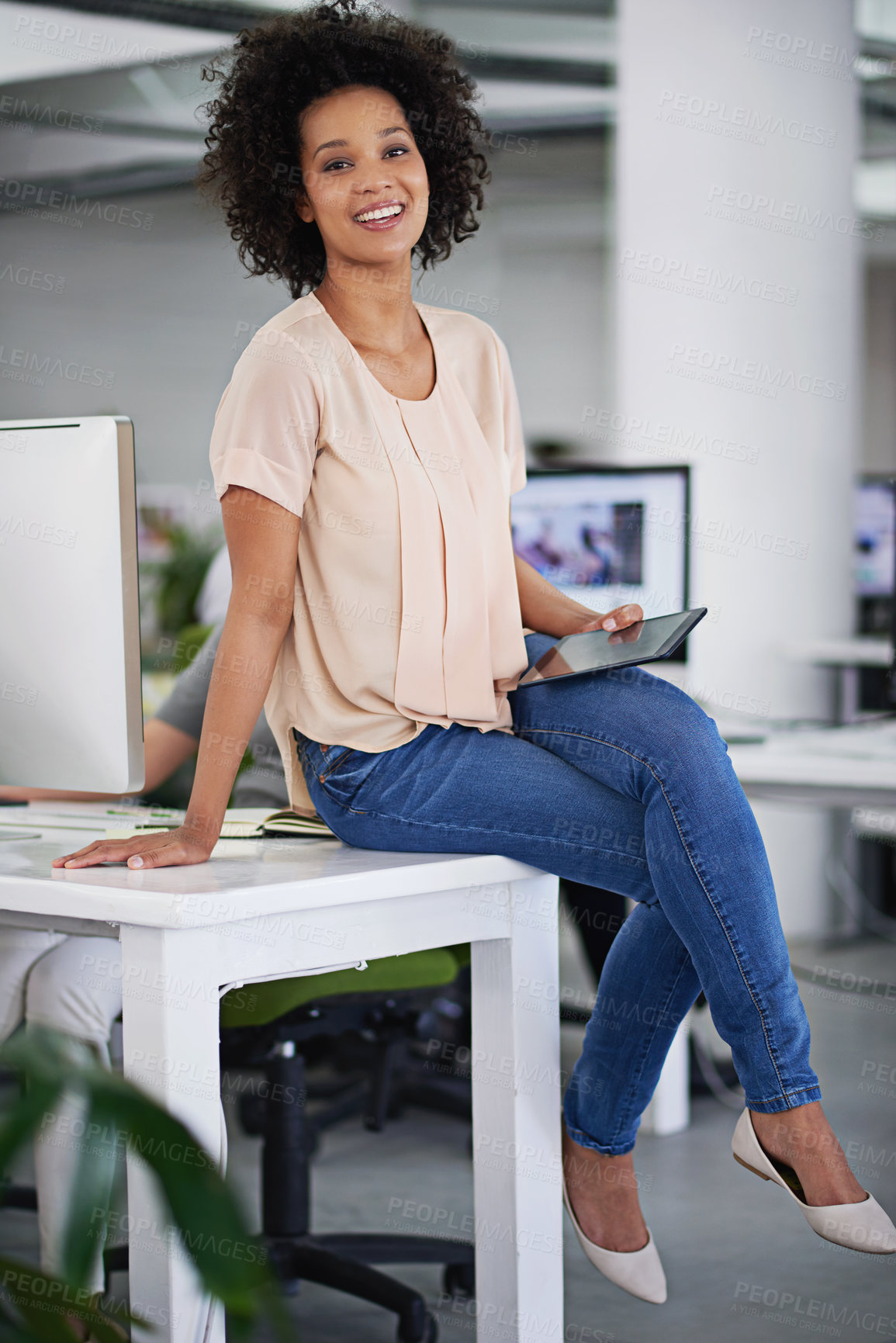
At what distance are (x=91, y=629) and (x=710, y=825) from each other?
682 mm

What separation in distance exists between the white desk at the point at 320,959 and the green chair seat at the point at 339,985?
0.37 meters

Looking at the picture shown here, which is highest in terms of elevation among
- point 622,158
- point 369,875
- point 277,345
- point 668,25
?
point 668,25

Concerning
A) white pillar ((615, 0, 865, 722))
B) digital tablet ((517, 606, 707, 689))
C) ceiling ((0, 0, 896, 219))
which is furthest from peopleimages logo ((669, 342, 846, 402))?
digital tablet ((517, 606, 707, 689))

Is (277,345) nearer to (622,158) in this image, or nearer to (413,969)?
(413,969)

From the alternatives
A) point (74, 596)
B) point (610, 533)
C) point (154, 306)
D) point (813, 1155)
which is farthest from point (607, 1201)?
point (154, 306)

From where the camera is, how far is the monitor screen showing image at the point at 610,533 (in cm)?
293

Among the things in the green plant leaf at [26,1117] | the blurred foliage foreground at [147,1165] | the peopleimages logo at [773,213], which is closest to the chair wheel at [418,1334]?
the blurred foliage foreground at [147,1165]

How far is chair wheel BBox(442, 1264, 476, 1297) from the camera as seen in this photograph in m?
2.05

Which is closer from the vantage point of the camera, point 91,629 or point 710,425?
point 91,629

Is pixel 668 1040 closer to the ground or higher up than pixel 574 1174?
higher up

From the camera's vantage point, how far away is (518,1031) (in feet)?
4.99

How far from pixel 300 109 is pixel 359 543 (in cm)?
54

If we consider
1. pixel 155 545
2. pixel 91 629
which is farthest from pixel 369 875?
pixel 155 545

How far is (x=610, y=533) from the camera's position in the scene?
9.82 feet
